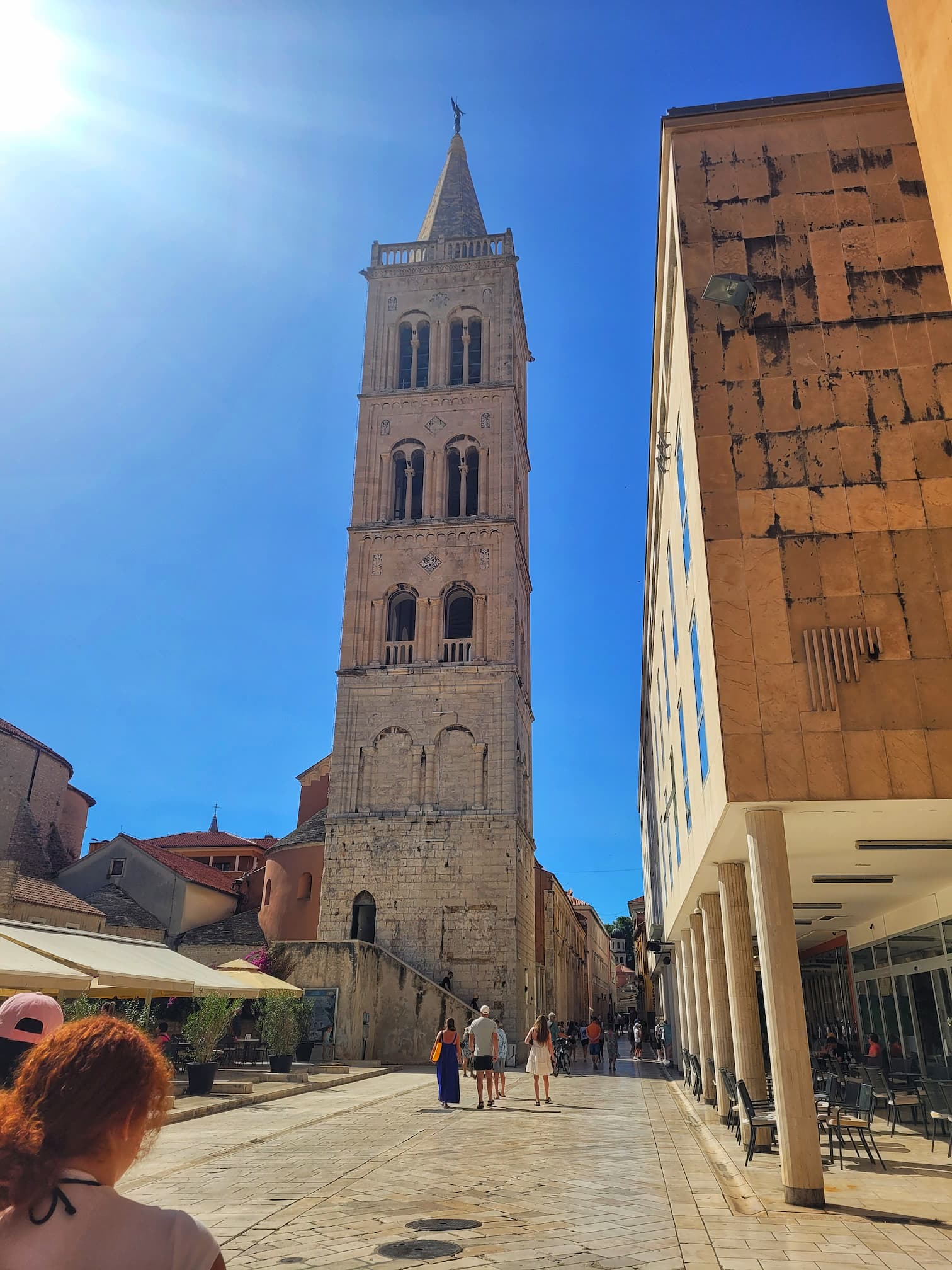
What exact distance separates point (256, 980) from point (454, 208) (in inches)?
1754

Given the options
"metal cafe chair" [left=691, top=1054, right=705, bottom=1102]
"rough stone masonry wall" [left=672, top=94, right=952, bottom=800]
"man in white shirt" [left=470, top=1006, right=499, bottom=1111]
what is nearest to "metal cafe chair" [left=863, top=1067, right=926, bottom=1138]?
"metal cafe chair" [left=691, top=1054, right=705, bottom=1102]

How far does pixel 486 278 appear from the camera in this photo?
45.7 m

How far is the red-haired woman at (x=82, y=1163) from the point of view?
6.17 feet

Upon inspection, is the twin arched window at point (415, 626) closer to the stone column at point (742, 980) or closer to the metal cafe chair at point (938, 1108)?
the stone column at point (742, 980)

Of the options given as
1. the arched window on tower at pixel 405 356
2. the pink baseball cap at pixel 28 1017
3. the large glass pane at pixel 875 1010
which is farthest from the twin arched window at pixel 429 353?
the pink baseball cap at pixel 28 1017

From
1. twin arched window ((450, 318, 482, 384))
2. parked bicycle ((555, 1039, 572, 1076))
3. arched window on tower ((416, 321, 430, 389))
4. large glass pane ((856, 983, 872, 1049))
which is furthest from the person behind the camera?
arched window on tower ((416, 321, 430, 389))

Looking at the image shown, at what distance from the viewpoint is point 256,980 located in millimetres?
21719

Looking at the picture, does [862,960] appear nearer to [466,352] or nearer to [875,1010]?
[875,1010]

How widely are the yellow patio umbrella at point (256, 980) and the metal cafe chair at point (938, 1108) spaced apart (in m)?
13.6

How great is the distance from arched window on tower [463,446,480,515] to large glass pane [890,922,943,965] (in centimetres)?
2811

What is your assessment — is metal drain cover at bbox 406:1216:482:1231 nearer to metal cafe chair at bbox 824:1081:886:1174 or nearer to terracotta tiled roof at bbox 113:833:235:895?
metal cafe chair at bbox 824:1081:886:1174

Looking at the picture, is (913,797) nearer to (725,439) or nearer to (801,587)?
(801,587)

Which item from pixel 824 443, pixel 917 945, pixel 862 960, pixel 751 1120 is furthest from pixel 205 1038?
pixel 824 443

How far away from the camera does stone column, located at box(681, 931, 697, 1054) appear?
67.9 feet
